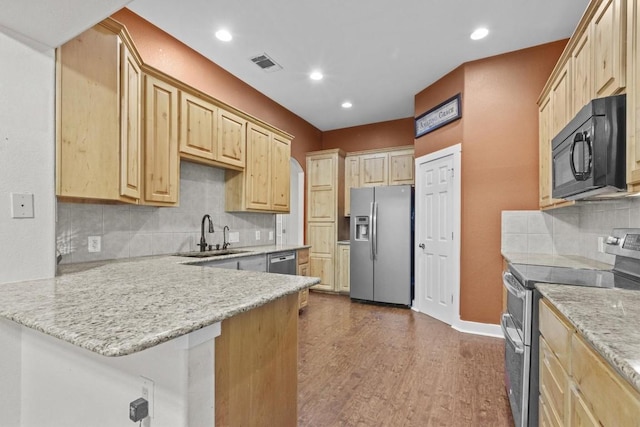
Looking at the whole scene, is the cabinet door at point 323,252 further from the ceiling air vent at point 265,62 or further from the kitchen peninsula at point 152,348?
the kitchen peninsula at point 152,348

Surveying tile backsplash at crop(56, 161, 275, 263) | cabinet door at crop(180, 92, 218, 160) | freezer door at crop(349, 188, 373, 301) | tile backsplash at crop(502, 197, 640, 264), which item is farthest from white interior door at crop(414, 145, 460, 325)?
cabinet door at crop(180, 92, 218, 160)

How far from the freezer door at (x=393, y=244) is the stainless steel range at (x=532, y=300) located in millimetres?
2389

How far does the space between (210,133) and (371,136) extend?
127 inches

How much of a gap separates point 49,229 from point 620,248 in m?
2.99

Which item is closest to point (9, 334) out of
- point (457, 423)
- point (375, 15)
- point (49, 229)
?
point (49, 229)

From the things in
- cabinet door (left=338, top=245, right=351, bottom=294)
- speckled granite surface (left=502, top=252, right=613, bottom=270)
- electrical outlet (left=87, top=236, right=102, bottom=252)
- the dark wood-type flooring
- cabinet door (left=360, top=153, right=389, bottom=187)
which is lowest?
the dark wood-type flooring

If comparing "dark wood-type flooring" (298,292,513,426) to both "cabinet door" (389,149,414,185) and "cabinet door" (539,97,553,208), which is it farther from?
"cabinet door" (389,149,414,185)

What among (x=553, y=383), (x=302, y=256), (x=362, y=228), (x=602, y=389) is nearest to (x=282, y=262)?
(x=302, y=256)

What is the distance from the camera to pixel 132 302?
3.31 ft

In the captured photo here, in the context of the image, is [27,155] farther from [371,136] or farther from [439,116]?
[371,136]

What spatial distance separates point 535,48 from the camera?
3.03 meters

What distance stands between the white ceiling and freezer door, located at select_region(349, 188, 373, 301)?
1.61 m

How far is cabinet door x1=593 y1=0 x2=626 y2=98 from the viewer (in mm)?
1405

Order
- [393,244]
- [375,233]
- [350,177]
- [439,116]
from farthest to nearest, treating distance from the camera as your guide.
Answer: [350,177]
[375,233]
[393,244]
[439,116]
